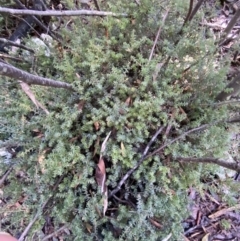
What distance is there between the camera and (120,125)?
141cm

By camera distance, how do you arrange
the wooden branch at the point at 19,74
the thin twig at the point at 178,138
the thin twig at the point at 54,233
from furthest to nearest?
the thin twig at the point at 54,233
the thin twig at the point at 178,138
the wooden branch at the point at 19,74

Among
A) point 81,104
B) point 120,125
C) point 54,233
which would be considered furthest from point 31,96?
point 54,233

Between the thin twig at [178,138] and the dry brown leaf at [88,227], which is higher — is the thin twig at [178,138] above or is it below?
above

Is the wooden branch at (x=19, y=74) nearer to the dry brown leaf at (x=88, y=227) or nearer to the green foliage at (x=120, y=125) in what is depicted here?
the green foliage at (x=120, y=125)

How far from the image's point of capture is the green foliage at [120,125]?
4.58 ft

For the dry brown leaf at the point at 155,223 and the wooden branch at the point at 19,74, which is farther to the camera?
the dry brown leaf at the point at 155,223

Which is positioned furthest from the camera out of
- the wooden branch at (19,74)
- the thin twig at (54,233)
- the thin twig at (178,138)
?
the thin twig at (54,233)

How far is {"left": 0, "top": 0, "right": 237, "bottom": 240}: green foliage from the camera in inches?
54.9

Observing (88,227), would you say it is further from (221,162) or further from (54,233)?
(221,162)

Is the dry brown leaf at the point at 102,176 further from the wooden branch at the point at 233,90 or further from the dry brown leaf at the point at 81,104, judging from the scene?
the wooden branch at the point at 233,90

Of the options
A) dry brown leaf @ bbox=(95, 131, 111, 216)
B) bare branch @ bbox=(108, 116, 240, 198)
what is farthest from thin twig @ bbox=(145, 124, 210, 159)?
dry brown leaf @ bbox=(95, 131, 111, 216)

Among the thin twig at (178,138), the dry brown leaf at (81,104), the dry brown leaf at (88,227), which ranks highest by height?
the thin twig at (178,138)

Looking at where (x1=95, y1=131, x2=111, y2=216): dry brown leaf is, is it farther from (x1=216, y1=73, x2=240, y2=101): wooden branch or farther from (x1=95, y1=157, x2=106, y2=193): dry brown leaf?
(x1=216, y1=73, x2=240, y2=101): wooden branch

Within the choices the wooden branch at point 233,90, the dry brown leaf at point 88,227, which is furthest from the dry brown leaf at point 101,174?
the wooden branch at point 233,90
